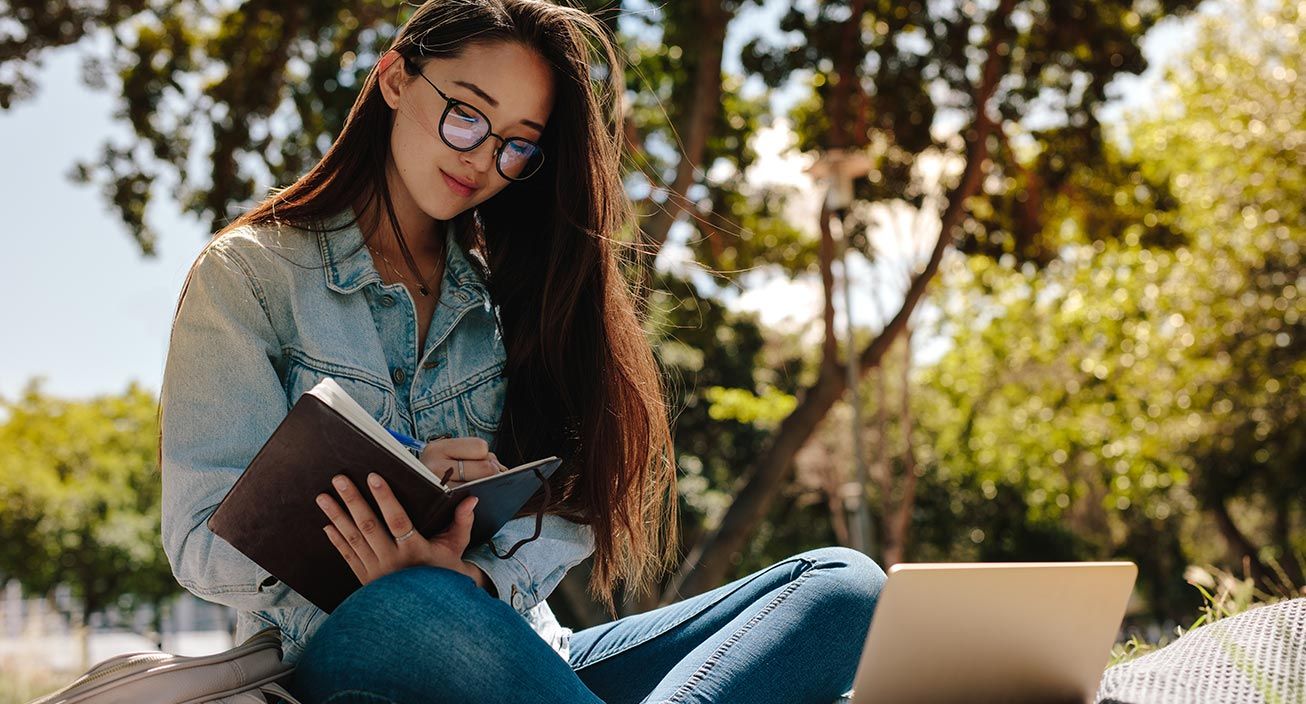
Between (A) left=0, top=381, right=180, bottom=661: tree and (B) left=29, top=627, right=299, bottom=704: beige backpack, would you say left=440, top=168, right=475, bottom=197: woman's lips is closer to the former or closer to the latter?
(B) left=29, top=627, right=299, bottom=704: beige backpack

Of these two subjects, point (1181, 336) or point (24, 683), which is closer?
point (24, 683)

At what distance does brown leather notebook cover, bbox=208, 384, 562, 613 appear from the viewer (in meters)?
1.45

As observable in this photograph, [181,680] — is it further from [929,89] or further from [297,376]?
[929,89]

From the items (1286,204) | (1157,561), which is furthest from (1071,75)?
(1157,561)

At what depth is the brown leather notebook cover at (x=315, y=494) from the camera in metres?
1.45

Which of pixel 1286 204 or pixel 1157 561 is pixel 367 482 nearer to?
pixel 1286 204

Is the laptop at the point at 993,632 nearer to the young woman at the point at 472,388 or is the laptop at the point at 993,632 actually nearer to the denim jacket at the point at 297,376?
the young woman at the point at 472,388

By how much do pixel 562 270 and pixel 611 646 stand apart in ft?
2.59

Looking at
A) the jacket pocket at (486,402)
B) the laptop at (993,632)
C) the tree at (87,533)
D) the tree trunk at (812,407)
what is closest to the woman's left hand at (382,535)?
the jacket pocket at (486,402)

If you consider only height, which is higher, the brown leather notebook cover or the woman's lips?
the woman's lips

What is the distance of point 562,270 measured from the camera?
2.38m

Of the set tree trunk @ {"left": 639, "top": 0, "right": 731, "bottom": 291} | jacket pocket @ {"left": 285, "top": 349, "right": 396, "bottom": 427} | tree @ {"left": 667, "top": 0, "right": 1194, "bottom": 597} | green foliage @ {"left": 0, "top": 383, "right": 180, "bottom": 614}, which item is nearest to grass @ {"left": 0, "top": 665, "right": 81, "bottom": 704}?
tree @ {"left": 667, "top": 0, "right": 1194, "bottom": 597}

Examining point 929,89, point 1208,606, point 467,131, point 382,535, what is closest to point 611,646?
point 382,535

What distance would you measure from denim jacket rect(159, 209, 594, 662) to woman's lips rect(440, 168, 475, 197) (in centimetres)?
20
